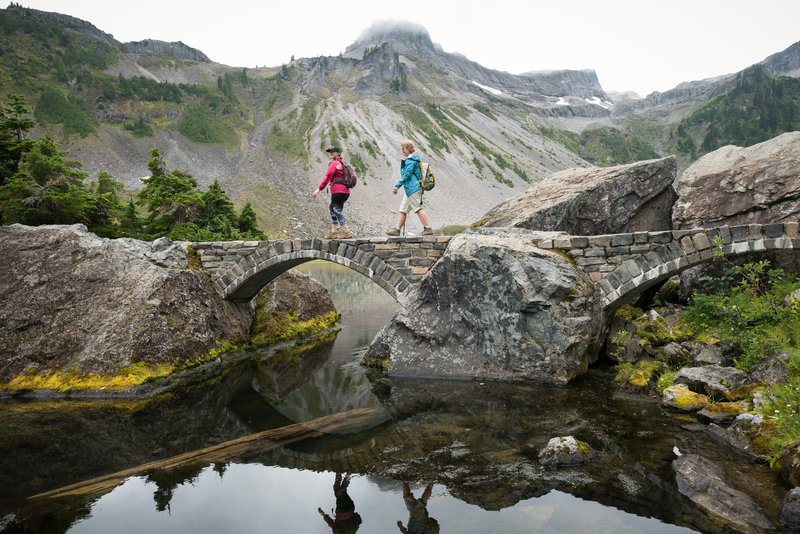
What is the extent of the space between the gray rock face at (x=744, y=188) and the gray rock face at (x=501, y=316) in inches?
212

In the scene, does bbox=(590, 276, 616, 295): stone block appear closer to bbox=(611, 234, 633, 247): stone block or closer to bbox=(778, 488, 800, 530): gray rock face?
bbox=(611, 234, 633, 247): stone block

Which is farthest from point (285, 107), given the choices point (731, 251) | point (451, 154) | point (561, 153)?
point (731, 251)

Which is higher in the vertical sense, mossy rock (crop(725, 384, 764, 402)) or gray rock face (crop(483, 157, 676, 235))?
gray rock face (crop(483, 157, 676, 235))

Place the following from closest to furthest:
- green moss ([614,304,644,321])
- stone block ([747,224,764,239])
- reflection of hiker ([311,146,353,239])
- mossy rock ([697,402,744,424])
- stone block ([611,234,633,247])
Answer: mossy rock ([697,402,744,424]) < stone block ([747,224,764,239]) < stone block ([611,234,633,247]) < reflection of hiker ([311,146,353,239]) < green moss ([614,304,644,321])

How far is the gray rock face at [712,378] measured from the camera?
8.40 metres

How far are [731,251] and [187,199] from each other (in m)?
26.6

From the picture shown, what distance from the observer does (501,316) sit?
1119 cm

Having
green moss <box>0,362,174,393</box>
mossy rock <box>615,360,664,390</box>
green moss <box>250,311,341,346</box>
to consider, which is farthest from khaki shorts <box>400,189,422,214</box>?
green moss <box>250,311,341,346</box>

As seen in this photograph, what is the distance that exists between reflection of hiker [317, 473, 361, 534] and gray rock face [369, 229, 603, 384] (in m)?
6.02

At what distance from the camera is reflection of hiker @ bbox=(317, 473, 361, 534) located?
17.8ft

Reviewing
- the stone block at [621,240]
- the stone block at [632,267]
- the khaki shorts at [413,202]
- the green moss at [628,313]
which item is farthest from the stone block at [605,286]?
the khaki shorts at [413,202]

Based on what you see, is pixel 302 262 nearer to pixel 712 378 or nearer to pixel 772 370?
pixel 712 378

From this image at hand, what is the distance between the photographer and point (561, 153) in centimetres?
16712

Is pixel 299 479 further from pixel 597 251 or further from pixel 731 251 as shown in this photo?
pixel 731 251
